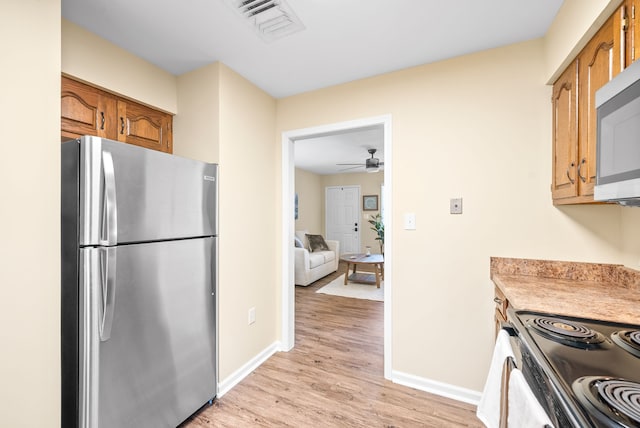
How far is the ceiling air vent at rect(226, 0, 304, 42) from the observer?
1441 millimetres

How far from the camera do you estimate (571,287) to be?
4.74 ft

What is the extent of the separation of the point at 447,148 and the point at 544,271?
98 cm

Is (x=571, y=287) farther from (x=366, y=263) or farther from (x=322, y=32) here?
(x=366, y=263)

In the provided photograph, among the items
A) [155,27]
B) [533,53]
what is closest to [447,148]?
[533,53]

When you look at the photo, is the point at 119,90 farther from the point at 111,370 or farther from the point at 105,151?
the point at 111,370

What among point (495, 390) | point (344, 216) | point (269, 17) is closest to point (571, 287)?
point (495, 390)

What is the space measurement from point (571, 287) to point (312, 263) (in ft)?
12.6

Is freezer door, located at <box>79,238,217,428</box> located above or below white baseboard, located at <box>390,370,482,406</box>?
above

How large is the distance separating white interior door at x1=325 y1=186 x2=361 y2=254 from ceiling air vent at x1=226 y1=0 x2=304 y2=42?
594cm

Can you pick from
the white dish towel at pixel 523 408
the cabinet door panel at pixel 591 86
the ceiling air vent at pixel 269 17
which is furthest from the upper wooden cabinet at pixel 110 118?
the cabinet door panel at pixel 591 86

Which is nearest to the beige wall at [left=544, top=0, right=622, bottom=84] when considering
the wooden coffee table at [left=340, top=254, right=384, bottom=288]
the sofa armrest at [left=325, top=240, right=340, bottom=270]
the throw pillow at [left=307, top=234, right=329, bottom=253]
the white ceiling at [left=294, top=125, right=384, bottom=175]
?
the white ceiling at [left=294, top=125, right=384, bottom=175]

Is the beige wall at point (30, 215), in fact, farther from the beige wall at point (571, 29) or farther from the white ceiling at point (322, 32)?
the beige wall at point (571, 29)

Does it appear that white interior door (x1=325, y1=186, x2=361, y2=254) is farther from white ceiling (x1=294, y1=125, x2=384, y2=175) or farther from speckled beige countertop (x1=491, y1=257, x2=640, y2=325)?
speckled beige countertop (x1=491, y1=257, x2=640, y2=325)

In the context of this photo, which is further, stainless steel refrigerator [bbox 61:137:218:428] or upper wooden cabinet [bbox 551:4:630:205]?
stainless steel refrigerator [bbox 61:137:218:428]
